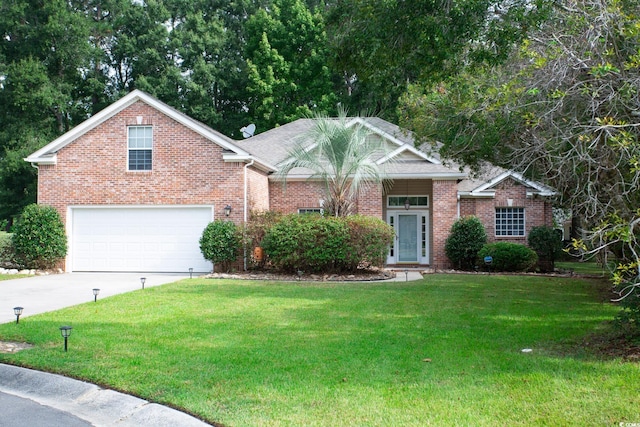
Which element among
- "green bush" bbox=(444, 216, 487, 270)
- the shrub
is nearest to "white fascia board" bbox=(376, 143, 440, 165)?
"green bush" bbox=(444, 216, 487, 270)

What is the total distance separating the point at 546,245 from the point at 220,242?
11.5m

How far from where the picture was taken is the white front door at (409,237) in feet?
74.2

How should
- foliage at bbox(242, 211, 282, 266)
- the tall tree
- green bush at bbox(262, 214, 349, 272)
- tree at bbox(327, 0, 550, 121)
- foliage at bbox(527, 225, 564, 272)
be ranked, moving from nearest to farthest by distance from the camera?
tree at bbox(327, 0, 550, 121), green bush at bbox(262, 214, 349, 272), foliage at bbox(242, 211, 282, 266), foliage at bbox(527, 225, 564, 272), the tall tree

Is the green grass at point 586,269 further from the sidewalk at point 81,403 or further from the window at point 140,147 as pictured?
the sidewalk at point 81,403

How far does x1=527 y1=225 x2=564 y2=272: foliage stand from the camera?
20.8 m

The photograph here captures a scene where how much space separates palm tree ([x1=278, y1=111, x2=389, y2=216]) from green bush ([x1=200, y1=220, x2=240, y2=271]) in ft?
8.18

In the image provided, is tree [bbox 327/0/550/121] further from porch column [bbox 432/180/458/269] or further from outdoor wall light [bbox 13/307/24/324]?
porch column [bbox 432/180/458/269]

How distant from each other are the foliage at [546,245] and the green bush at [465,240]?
201cm

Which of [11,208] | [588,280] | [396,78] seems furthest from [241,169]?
[11,208]

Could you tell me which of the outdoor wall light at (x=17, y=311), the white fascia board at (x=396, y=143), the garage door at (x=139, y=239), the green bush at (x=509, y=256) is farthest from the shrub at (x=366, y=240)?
the outdoor wall light at (x=17, y=311)

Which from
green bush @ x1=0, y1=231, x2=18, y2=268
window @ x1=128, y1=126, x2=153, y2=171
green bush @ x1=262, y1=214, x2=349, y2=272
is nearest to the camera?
green bush @ x1=262, y1=214, x2=349, y2=272

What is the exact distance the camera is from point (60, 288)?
14.7m

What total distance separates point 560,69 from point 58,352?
24.2ft

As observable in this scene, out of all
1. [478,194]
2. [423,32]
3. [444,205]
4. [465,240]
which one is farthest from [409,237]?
[423,32]
